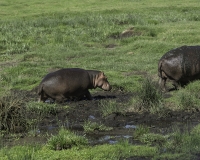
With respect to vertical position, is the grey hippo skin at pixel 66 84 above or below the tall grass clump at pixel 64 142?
below

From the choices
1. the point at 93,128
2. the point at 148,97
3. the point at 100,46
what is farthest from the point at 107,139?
the point at 100,46

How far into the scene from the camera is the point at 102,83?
1251 cm

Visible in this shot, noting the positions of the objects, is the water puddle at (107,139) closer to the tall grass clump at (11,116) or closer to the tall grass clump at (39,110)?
the tall grass clump at (11,116)

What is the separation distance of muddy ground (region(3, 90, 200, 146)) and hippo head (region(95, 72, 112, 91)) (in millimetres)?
866

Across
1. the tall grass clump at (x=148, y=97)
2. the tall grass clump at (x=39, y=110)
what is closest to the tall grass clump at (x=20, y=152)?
the tall grass clump at (x=39, y=110)

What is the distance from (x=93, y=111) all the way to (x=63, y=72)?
157cm

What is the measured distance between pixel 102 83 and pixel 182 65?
80.0 inches

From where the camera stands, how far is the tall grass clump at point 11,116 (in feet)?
29.9

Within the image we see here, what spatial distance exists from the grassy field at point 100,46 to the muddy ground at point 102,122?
0.77 meters

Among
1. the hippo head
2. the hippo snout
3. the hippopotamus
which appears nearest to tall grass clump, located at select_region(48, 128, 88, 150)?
the hippo head

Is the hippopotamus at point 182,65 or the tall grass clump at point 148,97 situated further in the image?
the hippopotamus at point 182,65

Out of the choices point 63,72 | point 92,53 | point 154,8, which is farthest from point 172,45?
point 154,8

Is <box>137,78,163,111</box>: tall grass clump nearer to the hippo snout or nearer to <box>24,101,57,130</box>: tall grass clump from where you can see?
<box>24,101,57,130</box>: tall grass clump

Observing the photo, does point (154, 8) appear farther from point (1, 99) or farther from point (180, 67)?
point (1, 99)
